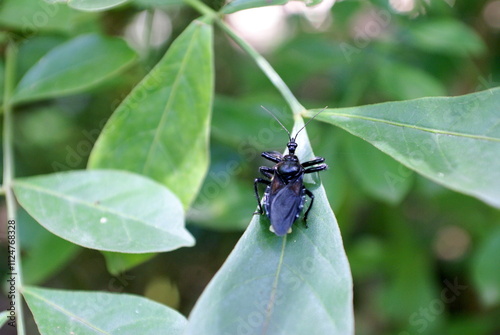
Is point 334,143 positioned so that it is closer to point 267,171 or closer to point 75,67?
point 267,171

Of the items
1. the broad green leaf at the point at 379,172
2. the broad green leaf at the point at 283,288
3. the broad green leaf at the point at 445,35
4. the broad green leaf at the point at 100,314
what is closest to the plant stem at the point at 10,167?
the broad green leaf at the point at 100,314

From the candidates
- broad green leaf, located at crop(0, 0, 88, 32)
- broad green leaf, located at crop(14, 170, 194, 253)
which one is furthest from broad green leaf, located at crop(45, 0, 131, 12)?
broad green leaf, located at crop(0, 0, 88, 32)

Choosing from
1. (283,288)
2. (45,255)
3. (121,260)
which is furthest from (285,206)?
(45,255)

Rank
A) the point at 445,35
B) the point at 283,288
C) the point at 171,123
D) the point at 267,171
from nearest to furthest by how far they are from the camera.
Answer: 1. the point at 283,288
2. the point at 171,123
3. the point at 267,171
4. the point at 445,35

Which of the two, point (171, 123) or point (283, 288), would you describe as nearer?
point (283, 288)

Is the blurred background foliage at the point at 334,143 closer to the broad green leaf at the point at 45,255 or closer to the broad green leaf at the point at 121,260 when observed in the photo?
the broad green leaf at the point at 45,255

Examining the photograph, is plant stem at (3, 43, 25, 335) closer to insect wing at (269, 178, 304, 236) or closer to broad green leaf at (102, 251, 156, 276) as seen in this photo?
broad green leaf at (102, 251, 156, 276)

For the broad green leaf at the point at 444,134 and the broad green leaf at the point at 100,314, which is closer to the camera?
the broad green leaf at the point at 444,134
